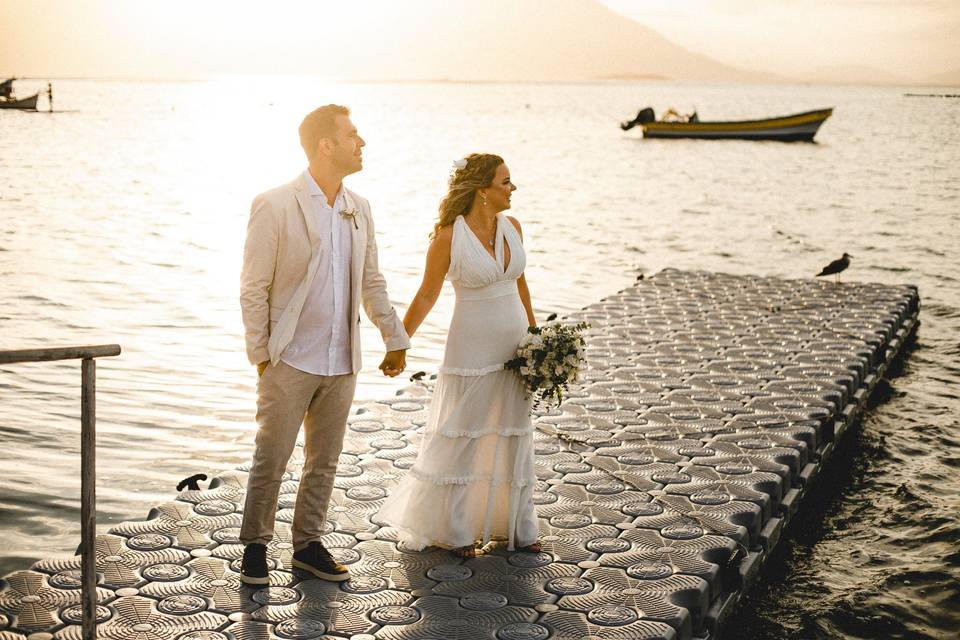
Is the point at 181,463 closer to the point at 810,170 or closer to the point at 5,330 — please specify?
the point at 5,330

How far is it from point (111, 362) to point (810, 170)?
46.4 m

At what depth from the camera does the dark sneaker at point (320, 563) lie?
5586mm

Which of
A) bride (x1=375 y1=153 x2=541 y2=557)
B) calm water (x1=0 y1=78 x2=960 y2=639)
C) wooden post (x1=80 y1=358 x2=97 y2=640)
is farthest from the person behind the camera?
calm water (x1=0 y1=78 x2=960 y2=639)

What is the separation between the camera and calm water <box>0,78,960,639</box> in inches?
316

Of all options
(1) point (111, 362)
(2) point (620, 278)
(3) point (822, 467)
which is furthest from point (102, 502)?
(2) point (620, 278)

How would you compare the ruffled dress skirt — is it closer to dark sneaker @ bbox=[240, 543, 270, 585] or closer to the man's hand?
the man's hand

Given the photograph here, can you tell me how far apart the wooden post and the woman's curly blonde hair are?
238 cm

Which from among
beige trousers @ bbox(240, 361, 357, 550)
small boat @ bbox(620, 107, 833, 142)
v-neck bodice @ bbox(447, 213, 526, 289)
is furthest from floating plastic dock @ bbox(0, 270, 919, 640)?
small boat @ bbox(620, 107, 833, 142)

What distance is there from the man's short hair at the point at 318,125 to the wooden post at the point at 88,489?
1592 millimetres

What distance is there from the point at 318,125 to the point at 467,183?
3.64 ft

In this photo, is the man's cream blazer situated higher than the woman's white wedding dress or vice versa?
the man's cream blazer

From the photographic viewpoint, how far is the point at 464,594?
18.0ft

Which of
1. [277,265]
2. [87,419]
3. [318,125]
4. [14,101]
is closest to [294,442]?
[277,265]

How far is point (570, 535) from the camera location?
6340 millimetres
